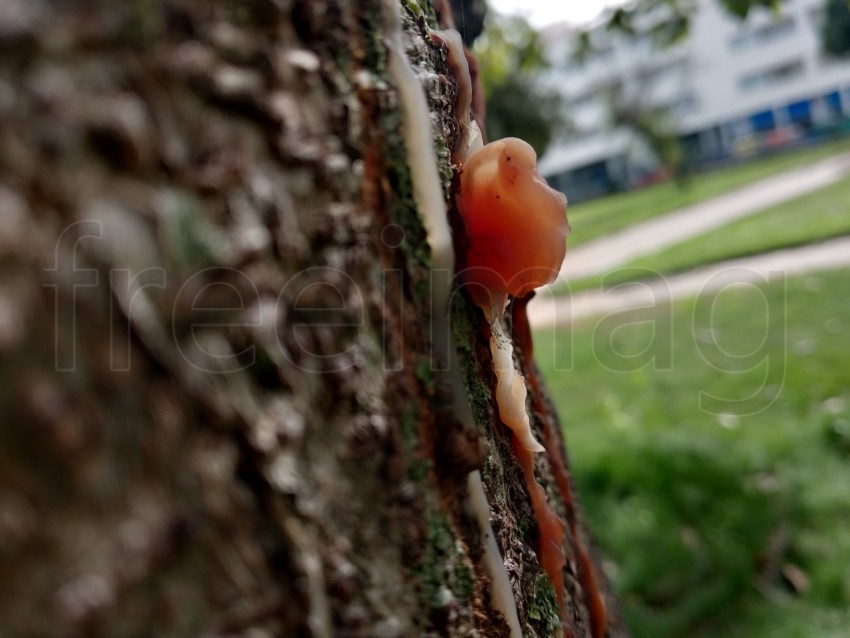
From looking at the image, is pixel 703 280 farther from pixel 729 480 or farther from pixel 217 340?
pixel 217 340

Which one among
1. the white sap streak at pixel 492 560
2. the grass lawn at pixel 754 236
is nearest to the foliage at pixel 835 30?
the grass lawn at pixel 754 236

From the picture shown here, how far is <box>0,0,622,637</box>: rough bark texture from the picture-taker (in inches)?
10.0

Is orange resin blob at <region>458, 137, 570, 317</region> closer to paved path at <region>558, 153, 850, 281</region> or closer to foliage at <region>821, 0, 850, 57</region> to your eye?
paved path at <region>558, 153, 850, 281</region>

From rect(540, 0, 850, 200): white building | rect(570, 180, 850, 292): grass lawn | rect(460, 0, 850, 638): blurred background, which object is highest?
rect(460, 0, 850, 638): blurred background

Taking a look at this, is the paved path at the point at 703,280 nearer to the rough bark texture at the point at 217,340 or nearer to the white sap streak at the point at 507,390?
the white sap streak at the point at 507,390

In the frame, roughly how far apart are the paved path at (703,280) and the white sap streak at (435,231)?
4157 millimetres

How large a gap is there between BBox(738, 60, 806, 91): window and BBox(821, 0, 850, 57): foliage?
6766mm

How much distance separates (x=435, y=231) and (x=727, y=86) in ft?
78.2

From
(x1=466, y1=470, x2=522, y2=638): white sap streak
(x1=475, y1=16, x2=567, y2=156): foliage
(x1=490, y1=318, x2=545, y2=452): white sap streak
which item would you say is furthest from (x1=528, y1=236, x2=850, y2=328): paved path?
(x1=466, y1=470, x2=522, y2=638): white sap streak

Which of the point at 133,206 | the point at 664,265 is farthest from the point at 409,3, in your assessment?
the point at 664,265

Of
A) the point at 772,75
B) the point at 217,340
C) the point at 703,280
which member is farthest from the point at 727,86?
the point at 217,340

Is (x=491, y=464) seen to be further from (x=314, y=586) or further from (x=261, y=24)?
(x=261, y=24)

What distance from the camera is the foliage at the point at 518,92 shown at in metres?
3.20

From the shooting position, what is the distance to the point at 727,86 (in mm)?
21547
